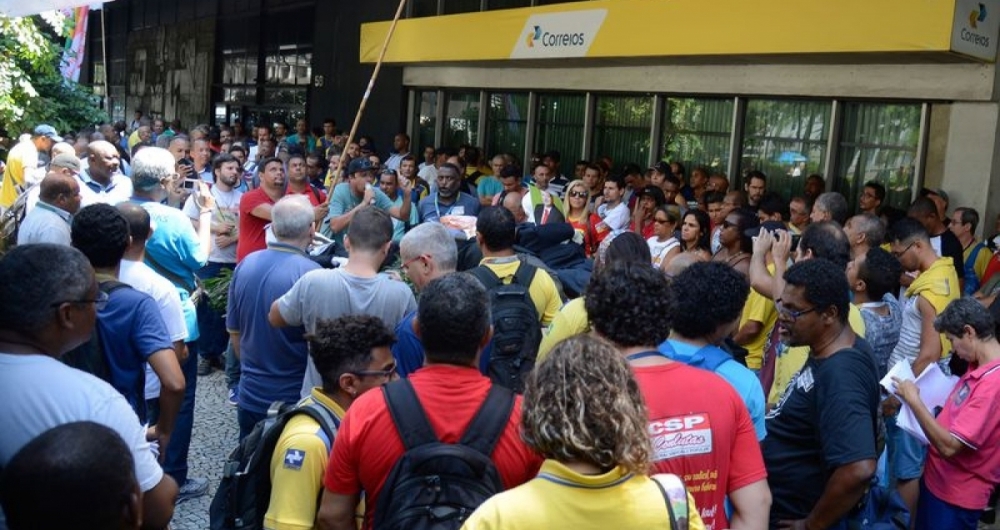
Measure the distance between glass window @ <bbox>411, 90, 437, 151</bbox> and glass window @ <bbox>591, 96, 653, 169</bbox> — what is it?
4.21m

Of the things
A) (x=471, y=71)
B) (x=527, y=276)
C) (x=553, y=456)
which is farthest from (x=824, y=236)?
(x=471, y=71)

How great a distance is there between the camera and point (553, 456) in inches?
90.5

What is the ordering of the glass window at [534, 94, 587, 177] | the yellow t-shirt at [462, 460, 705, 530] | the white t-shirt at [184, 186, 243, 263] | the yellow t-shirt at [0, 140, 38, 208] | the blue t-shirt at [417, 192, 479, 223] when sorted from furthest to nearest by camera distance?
the glass window at [534, 94, 587, 177] → the yellow t-shirt at [0, 140, 38, 208] → the blue t-shirt at [417, 192, 479, 223] → the white t-shirt at [184, 186, 243, 263] → the yellow t-shirt at [462, 460, 705, 530]

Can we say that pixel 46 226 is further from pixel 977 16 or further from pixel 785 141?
pixel 785 141

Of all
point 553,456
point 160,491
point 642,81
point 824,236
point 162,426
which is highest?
point 642,81

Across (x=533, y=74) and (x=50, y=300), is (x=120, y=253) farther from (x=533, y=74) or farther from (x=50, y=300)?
(x=533, y=74)

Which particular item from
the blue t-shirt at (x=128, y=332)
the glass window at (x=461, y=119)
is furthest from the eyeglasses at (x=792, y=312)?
the glass window at (x=461, y=119)

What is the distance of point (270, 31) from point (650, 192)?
48.6ft

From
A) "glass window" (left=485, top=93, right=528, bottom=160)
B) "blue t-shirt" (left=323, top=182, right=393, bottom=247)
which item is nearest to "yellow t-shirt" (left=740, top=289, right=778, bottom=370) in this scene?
"blue t-shirt" (left=323, top=182, right=393, bottom=247)

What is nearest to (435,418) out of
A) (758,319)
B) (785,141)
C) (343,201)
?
(758,319)

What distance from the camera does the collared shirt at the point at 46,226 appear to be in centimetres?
549

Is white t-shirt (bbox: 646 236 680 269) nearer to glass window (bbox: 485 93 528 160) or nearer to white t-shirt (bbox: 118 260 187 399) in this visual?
white t-shirt (bbox: 118 260 187 399)

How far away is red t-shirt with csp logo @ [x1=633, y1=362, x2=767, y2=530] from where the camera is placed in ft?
9.67

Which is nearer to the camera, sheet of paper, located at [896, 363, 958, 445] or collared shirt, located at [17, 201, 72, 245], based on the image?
sheet of paper, located at [896, 363, 958, 445]
